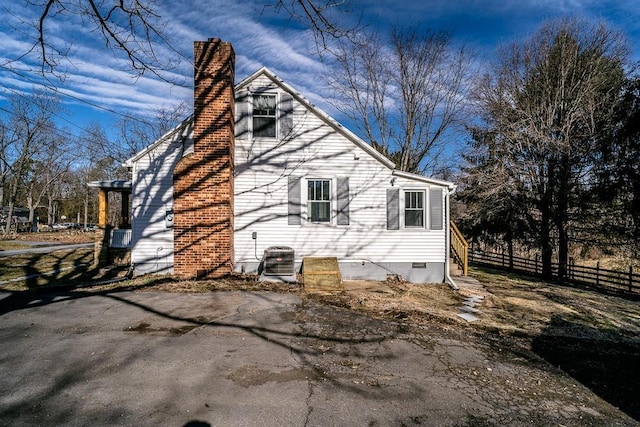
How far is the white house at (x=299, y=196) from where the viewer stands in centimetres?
1007

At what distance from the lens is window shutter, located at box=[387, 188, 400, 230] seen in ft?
35.6

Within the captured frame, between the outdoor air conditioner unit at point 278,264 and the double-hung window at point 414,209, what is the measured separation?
4.09m

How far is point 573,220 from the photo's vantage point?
15008 mm

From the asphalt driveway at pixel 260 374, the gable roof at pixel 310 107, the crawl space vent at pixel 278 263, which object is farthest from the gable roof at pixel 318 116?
the asphalt driveway at pixel 260 374

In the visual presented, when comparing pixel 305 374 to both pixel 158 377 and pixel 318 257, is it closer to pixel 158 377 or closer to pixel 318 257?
pixel 158 377

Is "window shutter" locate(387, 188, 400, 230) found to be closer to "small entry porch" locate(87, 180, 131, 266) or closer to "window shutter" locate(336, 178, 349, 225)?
"window shutter" locate(336, 178, 349, 225)

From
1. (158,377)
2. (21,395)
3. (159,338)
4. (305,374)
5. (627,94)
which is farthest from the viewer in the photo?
(627,94)

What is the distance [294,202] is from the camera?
415 inches

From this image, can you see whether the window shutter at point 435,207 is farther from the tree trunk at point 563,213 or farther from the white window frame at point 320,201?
the tree trunk at point 563,213

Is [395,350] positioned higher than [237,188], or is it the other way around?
[237,188]

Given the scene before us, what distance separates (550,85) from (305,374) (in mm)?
18029

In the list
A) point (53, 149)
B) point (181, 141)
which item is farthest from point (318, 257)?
point (53, 149)

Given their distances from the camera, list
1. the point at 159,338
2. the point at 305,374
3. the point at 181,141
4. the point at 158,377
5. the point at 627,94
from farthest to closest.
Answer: the point at 627,94
the point at 181,141
the point at 159,338
the point at 305,374
the point at 158,377

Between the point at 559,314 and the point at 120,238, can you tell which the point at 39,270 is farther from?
the point at 559,314
